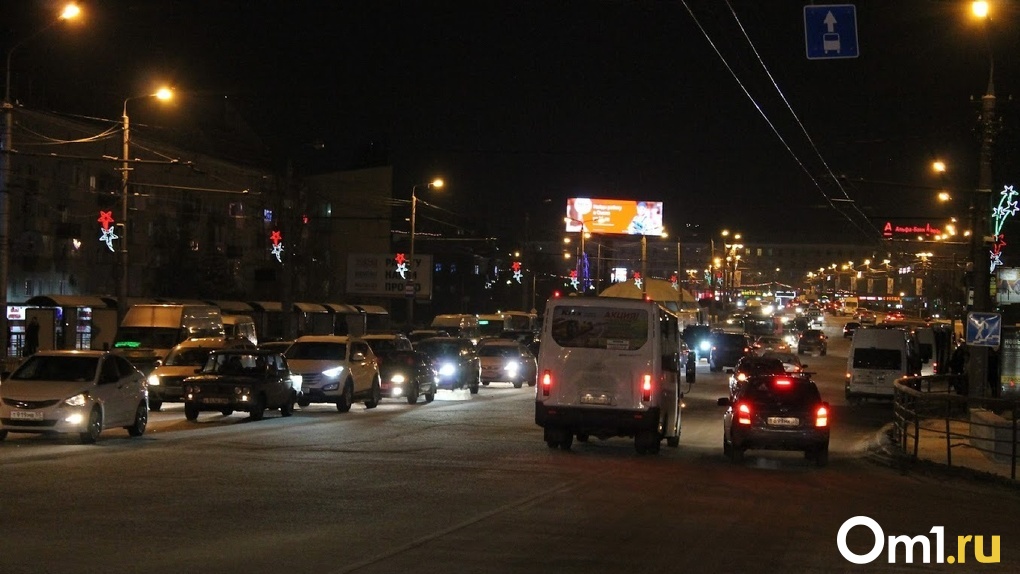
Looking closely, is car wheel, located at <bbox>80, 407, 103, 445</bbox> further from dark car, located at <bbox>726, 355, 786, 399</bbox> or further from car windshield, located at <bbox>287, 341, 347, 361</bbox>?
dark car, located at <bbox>726, 355, 786, 399</bbox>

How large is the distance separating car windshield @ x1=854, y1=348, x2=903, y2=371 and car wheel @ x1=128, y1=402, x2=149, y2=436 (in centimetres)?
2592

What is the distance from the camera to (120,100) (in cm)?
7044

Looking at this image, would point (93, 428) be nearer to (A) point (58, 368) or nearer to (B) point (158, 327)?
(A) point (58, 368)

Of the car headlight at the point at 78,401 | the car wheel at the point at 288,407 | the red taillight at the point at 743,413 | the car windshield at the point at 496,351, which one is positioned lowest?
the car wheel at the point at 288,407

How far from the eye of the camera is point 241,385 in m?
27.3

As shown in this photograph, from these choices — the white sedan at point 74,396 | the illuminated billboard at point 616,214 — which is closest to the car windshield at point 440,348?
the white sedan at point 74,396

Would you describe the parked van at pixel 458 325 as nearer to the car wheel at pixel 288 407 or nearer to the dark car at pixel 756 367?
the dark car at pixel 756 367

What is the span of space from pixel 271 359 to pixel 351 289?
1715 inches

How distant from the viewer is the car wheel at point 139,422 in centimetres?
2317

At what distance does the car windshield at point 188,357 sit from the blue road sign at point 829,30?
65.9 feet

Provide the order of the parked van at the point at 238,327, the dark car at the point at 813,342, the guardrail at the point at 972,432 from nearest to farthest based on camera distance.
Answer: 1. the guardrail at the point at 972,432
2. the parked van at the point at 238,327
3. the dark car at the point at 813,342

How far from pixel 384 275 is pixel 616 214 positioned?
4500cm

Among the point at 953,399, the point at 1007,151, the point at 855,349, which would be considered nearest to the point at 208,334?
the point at 855,349

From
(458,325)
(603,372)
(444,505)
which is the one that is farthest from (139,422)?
(458,325)
